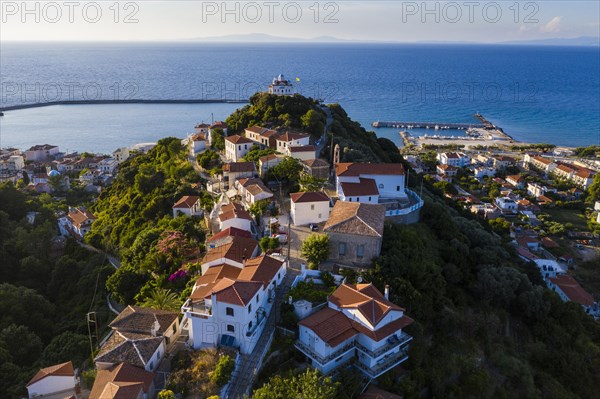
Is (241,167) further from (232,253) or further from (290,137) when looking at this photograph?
(232,253)

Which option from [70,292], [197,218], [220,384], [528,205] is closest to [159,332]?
[220,384]

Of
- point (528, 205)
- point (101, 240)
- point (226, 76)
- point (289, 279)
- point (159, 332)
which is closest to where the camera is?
point (159, 332)

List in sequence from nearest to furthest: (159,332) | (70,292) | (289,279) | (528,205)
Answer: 1. (159,332)
2. (289,279)
3. (70,292)
4. (528,205)

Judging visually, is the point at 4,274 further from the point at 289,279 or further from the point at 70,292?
the point at 289,279

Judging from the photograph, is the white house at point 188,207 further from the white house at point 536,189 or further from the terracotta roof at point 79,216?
the white house at point 536,189

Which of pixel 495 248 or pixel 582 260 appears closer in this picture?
pixel 495 248
